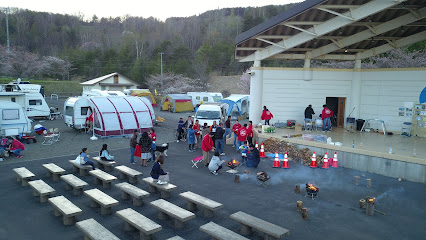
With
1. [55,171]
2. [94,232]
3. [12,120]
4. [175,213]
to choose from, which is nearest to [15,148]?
[12,120]

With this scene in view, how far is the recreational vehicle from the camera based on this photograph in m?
17.7

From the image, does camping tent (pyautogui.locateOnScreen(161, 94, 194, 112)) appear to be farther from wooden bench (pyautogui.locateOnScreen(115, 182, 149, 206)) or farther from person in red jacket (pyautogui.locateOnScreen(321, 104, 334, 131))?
wooden bench (pyautogui.locateOnScreen(115, 182, 149, 206))

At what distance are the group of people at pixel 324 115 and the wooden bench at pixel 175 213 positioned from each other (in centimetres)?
1178

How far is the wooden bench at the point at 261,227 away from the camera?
18.7ft

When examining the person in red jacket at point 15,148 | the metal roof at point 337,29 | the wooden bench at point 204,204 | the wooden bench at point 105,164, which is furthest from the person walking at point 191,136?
the person in red jacket at point 15,148

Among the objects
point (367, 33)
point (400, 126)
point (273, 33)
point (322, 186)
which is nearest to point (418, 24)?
point (367, 33)

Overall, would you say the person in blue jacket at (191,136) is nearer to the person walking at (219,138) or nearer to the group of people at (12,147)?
the person walking at (219,138)

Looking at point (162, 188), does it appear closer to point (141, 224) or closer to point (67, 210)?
point (141, 224)

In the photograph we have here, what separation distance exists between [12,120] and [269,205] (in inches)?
606

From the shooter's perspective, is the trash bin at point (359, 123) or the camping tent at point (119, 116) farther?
the camping tent at point (119, 116)

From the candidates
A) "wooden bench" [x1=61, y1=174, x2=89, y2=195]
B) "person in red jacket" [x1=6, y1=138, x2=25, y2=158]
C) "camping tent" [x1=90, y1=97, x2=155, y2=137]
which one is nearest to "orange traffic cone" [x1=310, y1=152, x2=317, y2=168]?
"wooden bench" [x1=61, y1=174, x2=89, y2=195]

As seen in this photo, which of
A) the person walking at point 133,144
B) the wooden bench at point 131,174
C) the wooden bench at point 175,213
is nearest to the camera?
the wooden bench at point 175,213

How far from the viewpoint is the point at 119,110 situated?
18.3m

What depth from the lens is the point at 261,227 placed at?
594 cm
